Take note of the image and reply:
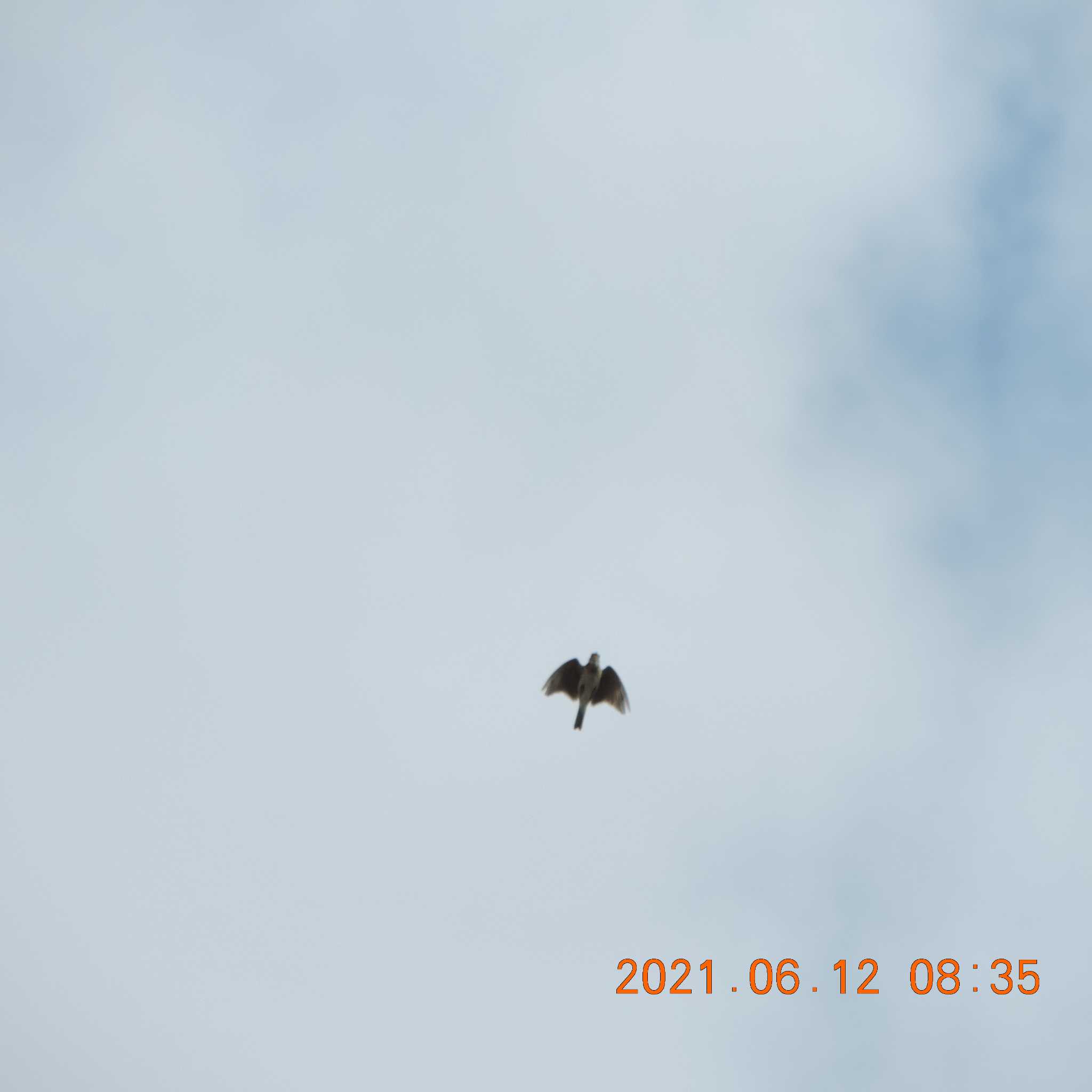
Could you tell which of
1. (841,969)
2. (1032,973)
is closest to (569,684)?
(841,969)

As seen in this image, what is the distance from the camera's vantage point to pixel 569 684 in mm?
44844

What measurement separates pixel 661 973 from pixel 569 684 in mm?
12780

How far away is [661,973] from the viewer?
44.5m

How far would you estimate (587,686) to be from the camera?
4422cm

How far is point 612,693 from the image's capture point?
44938 mm

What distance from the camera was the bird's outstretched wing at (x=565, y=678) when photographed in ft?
146

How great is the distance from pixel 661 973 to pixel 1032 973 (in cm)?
1606

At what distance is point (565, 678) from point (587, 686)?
3.50 ft

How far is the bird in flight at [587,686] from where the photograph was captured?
44219 mm

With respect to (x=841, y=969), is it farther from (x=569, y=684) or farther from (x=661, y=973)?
(x=569, y=684)

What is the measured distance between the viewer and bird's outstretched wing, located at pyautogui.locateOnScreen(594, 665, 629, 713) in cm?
4475

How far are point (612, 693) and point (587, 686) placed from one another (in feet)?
4.49

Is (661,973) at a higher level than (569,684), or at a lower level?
lower

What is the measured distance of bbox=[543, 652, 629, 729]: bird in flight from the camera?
44.2 m
